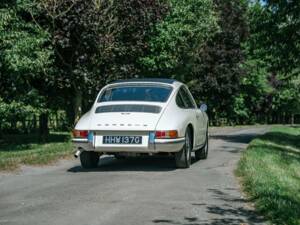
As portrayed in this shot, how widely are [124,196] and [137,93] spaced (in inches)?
153

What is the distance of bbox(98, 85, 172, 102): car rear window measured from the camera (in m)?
11.1

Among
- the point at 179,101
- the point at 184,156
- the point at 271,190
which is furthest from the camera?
the point at 179,101

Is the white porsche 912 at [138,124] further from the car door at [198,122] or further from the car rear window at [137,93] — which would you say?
the car door at [198,122]

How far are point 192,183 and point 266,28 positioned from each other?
1534cm

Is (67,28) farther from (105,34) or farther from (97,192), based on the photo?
(97,192)

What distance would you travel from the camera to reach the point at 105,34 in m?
19.2

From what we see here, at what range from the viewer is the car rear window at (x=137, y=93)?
36.3 feet

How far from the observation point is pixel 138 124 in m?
10.1

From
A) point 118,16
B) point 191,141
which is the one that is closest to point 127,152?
point 191,141

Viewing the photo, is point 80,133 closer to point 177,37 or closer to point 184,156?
point 184,156

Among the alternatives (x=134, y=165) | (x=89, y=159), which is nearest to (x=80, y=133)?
(x=89, y=159)

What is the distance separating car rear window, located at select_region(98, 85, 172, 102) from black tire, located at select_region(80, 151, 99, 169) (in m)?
1.08

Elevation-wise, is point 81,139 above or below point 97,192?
above

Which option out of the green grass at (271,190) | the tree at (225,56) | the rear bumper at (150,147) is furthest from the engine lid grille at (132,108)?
the tree at (225,56)
